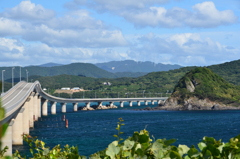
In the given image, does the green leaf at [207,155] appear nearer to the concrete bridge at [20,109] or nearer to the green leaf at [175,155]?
the green leaf at [175,155]

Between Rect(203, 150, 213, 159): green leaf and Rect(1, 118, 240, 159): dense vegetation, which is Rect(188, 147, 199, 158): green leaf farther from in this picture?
Rect(203, 150, 213, 159): green leaf

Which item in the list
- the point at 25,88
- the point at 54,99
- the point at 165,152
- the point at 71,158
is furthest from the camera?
the point at 54,99

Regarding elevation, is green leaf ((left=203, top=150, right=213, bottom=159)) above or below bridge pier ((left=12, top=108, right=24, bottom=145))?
above

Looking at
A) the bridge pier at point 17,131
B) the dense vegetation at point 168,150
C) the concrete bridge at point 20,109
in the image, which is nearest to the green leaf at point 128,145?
the dense vegetation at point 168,150

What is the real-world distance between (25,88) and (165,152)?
4804 inches

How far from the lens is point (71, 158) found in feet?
25.4

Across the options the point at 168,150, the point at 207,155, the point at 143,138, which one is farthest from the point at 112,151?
the point at 207,155

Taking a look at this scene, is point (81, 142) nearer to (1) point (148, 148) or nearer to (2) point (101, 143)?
(2) point (101, 143)

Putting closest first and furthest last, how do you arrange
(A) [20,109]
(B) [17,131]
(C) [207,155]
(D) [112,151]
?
(C) [207,155] → (D) [112,151] → (B) [17,131] → (A) [20,109]

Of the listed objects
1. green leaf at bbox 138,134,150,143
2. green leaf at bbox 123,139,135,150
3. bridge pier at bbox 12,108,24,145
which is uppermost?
green leaf at bbox 138,134,150,143

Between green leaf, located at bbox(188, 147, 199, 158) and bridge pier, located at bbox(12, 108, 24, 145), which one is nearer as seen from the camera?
green leaf, located at bbox(188, 147, 199, 158)

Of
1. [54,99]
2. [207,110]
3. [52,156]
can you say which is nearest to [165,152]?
[52,156]

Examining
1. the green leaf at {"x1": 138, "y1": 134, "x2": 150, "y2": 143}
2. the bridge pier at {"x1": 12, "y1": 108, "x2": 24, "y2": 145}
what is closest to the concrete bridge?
the bridge pier at {"x1": 12, "y1": 108, "x2": 24, "y2": 145}

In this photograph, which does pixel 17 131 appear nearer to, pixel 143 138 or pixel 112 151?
pixel 143 138
